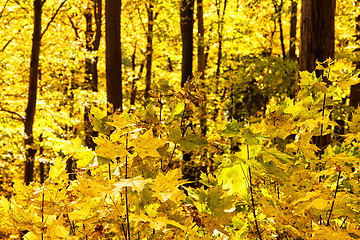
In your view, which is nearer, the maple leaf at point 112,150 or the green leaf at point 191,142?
the maple leaf at point 112,150

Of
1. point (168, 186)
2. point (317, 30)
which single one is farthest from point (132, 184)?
point (317, 30)

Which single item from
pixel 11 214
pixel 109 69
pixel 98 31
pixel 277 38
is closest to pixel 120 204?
pixel 11 214

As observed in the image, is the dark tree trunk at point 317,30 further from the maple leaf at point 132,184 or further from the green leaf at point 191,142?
the maple leaf at point 132,184

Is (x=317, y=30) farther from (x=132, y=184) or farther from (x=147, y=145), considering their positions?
(x=132, y=184)

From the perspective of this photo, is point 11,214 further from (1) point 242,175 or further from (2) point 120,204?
(1) point 242,175

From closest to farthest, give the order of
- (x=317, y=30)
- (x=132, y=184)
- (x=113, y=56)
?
(x=132, y=184), (x=317, y=30), (x=113, y=56)

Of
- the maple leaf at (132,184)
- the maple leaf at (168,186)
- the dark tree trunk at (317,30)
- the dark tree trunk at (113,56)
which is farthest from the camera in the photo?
the dark tree trunk at (113,56)

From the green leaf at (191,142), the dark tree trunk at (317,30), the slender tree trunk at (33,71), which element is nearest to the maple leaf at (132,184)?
the green leaf at (191,142)

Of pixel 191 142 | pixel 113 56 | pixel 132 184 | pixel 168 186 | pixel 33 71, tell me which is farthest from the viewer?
pixel 33 71

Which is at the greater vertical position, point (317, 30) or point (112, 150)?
point (317, 30)

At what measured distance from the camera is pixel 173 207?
1722 mm

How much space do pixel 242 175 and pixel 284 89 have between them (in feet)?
34.0

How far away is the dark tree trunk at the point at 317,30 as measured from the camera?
13.5ft

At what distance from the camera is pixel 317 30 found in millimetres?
4168
